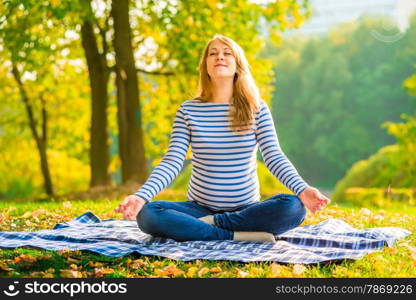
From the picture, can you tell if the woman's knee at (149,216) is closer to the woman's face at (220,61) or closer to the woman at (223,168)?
the woman at (223,168)

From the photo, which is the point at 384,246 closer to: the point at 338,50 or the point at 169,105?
the point at 169,105

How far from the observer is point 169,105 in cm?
1400

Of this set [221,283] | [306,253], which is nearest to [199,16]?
[306,253]

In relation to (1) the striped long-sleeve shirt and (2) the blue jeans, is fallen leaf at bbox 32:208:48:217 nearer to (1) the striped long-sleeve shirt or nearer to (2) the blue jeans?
(2) the blue jeans

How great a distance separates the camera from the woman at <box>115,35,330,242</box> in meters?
A: 4.07

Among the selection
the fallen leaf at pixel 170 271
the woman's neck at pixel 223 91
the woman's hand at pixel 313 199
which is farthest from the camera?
the woman's neck at pixel 223 91

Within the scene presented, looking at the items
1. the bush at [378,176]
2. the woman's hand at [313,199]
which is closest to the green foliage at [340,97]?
the bush at [378,176]

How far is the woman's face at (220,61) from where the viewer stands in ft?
14.3

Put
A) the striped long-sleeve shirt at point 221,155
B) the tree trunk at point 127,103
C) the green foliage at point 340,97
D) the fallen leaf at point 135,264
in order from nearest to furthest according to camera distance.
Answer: the fallen leaf at point 135,264 → the striped long-sleeve shirt at point 221,155 → the tree trunk at point 127,103 → the green foliage at point 340,97

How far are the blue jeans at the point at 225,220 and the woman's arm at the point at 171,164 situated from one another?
19cm

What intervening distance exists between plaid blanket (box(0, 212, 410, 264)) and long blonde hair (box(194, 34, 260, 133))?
86cm

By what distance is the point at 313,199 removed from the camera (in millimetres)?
3793

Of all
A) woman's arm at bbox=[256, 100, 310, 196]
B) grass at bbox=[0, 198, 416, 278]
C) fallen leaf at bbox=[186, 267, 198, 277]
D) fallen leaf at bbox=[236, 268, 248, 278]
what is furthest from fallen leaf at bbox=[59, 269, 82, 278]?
woman's arm at bbox=[256, 100, 310, 196]

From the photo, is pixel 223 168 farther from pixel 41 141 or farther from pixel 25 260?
pixel 41 141
